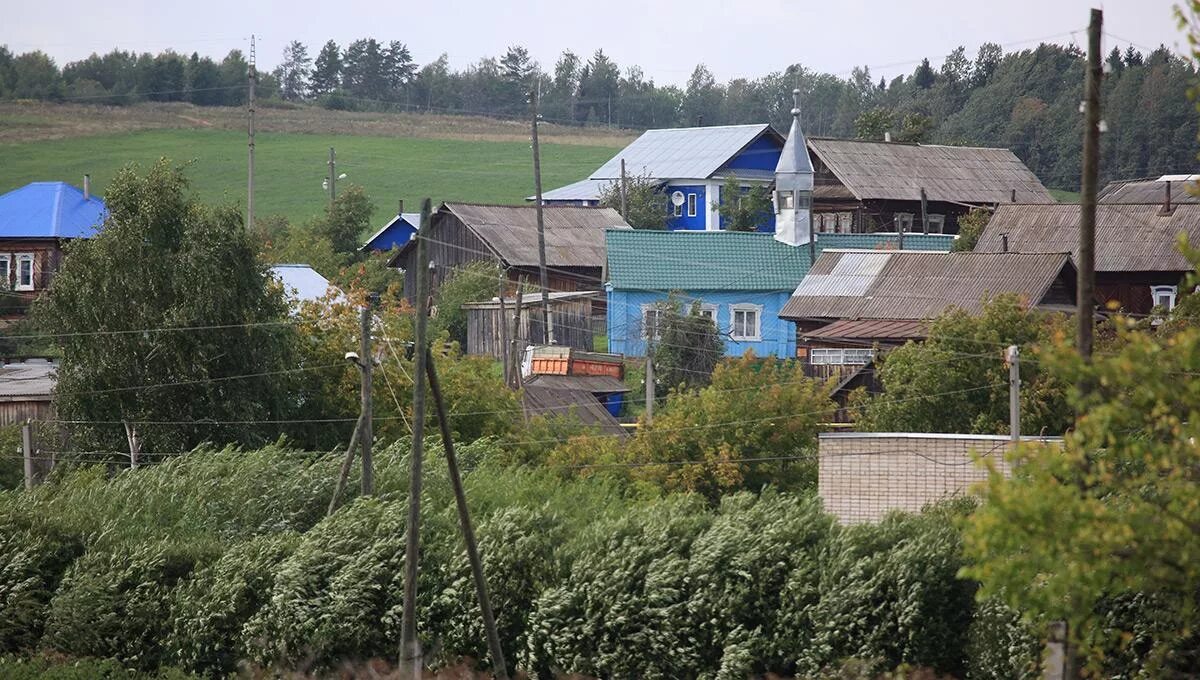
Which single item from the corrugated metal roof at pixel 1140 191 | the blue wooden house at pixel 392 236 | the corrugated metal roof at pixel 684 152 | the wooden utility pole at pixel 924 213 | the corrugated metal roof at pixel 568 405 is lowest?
the corrugated metal roof at pixel 568 405

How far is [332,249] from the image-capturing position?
188ft

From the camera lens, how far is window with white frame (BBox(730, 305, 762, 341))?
42.9m

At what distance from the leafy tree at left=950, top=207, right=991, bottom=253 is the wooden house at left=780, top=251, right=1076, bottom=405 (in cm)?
763

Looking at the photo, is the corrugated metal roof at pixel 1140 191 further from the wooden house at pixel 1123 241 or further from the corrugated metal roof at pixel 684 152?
the corrugated metal roof at pixel 684 152

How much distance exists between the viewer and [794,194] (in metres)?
45.0

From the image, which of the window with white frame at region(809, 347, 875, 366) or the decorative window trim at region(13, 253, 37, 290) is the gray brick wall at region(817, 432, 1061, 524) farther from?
the decorative window trim at region(13, 253, 37, 290)

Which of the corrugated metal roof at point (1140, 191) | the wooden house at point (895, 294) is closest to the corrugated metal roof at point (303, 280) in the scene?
the wooden house at point (895, 294)

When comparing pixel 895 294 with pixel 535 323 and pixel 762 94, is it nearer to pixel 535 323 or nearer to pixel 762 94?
pixel 535 323

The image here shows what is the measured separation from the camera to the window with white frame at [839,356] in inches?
1331

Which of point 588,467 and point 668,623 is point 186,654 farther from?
point 588,467

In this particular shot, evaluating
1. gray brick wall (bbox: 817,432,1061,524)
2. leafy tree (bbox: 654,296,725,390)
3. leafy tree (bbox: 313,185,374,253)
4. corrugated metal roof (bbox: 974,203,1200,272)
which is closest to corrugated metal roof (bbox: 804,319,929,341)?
leafy tree (bbox: 654,296,725,390)

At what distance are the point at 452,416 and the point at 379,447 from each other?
1.88 metres

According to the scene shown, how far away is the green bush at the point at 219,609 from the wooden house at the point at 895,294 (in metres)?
14.8

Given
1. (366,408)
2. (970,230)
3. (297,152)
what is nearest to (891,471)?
(366,408)
